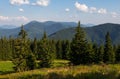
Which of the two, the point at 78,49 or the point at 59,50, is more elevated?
the point at 78,49

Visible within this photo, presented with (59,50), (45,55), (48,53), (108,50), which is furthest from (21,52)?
(59,50)

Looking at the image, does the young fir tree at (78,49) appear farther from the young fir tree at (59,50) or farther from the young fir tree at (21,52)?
the young fir tree at (59,50)

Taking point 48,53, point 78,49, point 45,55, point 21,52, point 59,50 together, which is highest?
point 78,49

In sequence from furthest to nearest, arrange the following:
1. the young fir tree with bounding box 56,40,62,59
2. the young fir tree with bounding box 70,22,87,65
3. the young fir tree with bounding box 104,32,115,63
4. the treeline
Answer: the young fir tree with bounding box 56,40,62,59
the young fir tree with bounding box 104,32,115,63
the treeline
the young fir tree with bounding box 70,22,87,65

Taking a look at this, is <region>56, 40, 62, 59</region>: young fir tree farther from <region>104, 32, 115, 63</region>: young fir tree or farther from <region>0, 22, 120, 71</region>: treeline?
<region>104, 32, 115, 63</region>: young fir tree

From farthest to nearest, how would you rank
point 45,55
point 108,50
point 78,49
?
point 108,50, point 45,55, point 78,49

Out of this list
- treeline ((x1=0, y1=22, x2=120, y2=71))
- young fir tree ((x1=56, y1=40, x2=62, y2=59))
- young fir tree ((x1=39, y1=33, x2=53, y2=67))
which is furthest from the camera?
young fir tree ((x1=56, y1=40, x2=62, y2=59))

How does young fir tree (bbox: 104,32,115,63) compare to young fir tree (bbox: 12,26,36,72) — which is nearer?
young fir tree (bbox: 12,26,36,72)

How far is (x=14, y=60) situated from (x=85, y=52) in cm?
1799

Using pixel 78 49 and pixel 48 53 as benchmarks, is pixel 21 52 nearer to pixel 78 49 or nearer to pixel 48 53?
pixel 48 53

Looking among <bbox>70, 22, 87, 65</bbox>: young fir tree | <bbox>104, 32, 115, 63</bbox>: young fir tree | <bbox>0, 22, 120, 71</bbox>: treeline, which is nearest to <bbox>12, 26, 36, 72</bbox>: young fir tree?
<bbox>0, 22, 120, 71</bbox>: treeline

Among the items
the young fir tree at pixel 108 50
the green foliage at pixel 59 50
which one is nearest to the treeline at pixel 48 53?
the young fir tree at pixel 108 50

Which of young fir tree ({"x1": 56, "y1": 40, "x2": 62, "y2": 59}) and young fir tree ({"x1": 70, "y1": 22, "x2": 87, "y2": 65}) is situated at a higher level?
young fir tree ({"x1": 70, "y1": 22, "x2": 87, "y2": 65})

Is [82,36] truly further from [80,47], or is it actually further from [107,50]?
[107,50]
